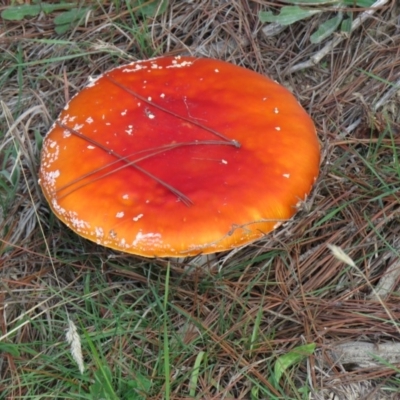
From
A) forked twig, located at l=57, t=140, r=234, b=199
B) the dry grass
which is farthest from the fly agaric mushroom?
the dry grass

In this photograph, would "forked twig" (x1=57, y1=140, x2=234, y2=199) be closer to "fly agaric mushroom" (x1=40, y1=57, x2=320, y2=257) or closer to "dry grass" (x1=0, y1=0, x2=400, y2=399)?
"fly agaric mushroom" (x1=40, y1=57, x2=320, y2=257)

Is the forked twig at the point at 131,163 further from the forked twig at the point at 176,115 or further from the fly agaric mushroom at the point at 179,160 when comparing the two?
the forked twig at the point at 176,115

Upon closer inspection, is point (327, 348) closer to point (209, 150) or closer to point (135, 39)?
point (209, 150)

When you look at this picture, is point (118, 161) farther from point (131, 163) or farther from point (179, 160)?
point (179, 160)

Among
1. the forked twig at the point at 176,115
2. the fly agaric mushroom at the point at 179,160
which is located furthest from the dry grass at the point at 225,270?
the forked twig at the point at 176,115

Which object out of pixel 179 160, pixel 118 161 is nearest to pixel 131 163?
pixel 118 161
